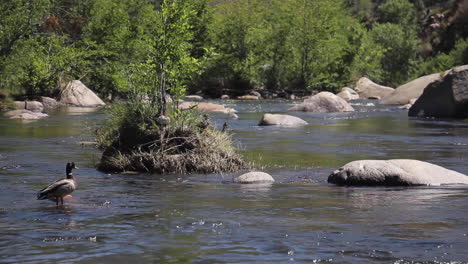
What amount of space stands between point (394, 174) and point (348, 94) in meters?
47.8

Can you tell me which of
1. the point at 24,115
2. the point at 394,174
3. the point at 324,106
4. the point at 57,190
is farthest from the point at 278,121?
the point at 57,190

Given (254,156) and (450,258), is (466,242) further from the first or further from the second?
(254,156)

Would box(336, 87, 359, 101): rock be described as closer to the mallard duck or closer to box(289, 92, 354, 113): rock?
box(289, 92, 354, 113): rock

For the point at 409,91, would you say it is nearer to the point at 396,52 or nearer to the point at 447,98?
the point at 447,98

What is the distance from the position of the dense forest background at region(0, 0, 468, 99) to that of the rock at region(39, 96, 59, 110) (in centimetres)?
134

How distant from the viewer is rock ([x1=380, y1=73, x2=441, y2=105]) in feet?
169

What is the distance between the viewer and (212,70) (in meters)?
70.9

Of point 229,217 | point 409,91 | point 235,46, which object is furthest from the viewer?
point 235,46

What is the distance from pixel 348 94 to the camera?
63875mm

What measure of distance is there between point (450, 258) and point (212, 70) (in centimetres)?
6181

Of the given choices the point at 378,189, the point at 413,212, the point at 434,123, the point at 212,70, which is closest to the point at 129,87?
the point at 378,189

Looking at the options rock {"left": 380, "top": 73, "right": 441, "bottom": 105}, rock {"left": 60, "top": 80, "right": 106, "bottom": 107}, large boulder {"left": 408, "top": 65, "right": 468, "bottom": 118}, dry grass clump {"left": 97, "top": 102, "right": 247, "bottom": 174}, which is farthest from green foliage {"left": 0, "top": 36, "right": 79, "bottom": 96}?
dry grass clump {"left": 97, "top": 102, "right": 247, "bottom": 174}

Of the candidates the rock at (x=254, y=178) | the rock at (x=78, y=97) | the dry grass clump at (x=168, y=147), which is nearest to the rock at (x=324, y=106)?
the rock at (x=78, y=97)

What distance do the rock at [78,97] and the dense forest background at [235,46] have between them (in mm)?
1315
